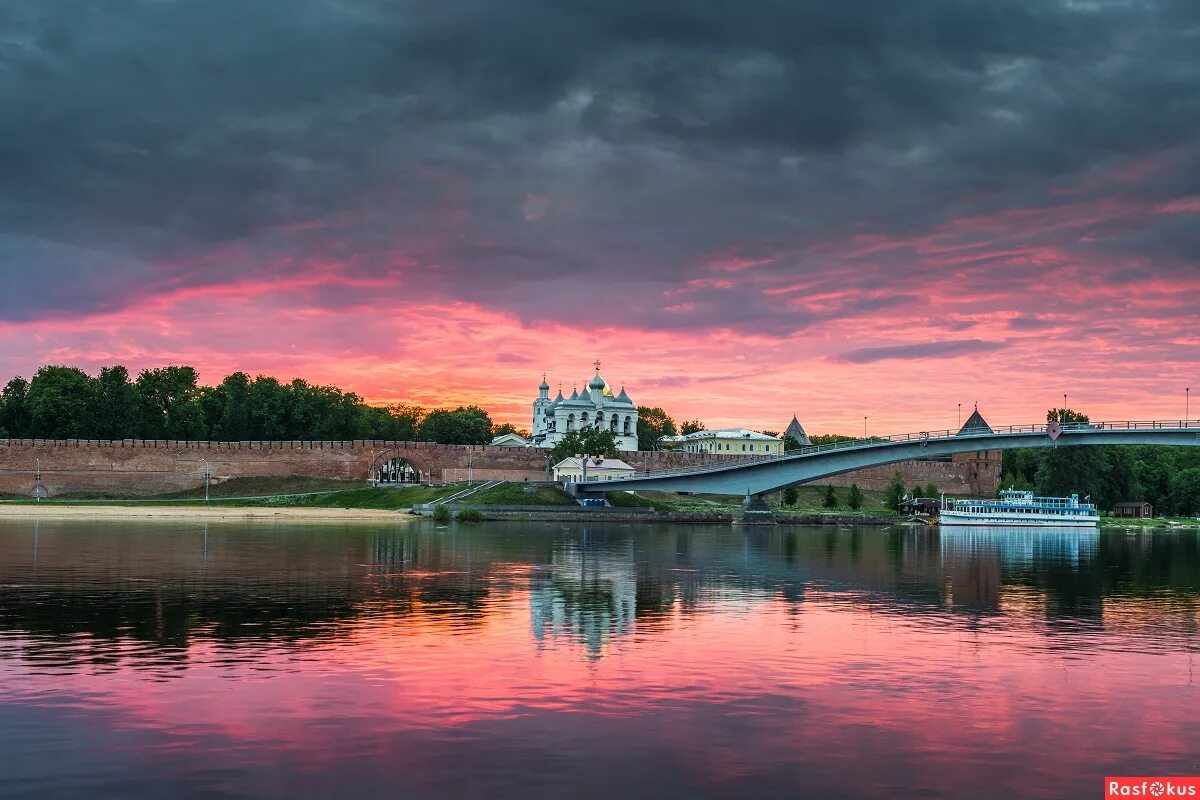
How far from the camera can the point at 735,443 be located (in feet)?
567

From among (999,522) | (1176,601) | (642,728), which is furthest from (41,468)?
(642,728)

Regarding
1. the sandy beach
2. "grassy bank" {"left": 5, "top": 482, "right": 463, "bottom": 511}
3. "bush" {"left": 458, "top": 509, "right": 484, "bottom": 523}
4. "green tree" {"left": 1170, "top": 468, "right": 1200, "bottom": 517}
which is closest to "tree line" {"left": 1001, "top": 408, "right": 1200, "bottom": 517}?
"green tree" {"left": 1170, "top": 468, "right": 1200, "bottom": 517}

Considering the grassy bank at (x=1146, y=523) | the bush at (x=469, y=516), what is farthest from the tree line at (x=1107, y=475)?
the bush at (x=469, y=516)

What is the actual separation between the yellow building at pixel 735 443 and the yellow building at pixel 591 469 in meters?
66.5

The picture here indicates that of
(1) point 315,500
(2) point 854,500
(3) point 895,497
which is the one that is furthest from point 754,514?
(1) point 315,500

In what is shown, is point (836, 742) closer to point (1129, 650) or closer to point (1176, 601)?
point (1129, 650)

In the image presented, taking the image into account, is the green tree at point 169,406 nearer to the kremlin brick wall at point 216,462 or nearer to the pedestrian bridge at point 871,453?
the kremlin brick wall at point 216,462

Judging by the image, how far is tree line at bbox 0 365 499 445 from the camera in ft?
351

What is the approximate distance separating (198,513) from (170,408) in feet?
127

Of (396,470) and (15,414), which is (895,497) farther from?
(15,414)

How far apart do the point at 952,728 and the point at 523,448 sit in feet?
338

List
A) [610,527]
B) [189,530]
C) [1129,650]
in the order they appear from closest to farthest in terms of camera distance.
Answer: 1. [1129,650]
2. [189,530]
3. [610,527]

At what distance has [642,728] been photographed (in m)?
15.2

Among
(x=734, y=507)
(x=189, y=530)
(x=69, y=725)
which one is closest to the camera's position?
(x=69, y=725)
